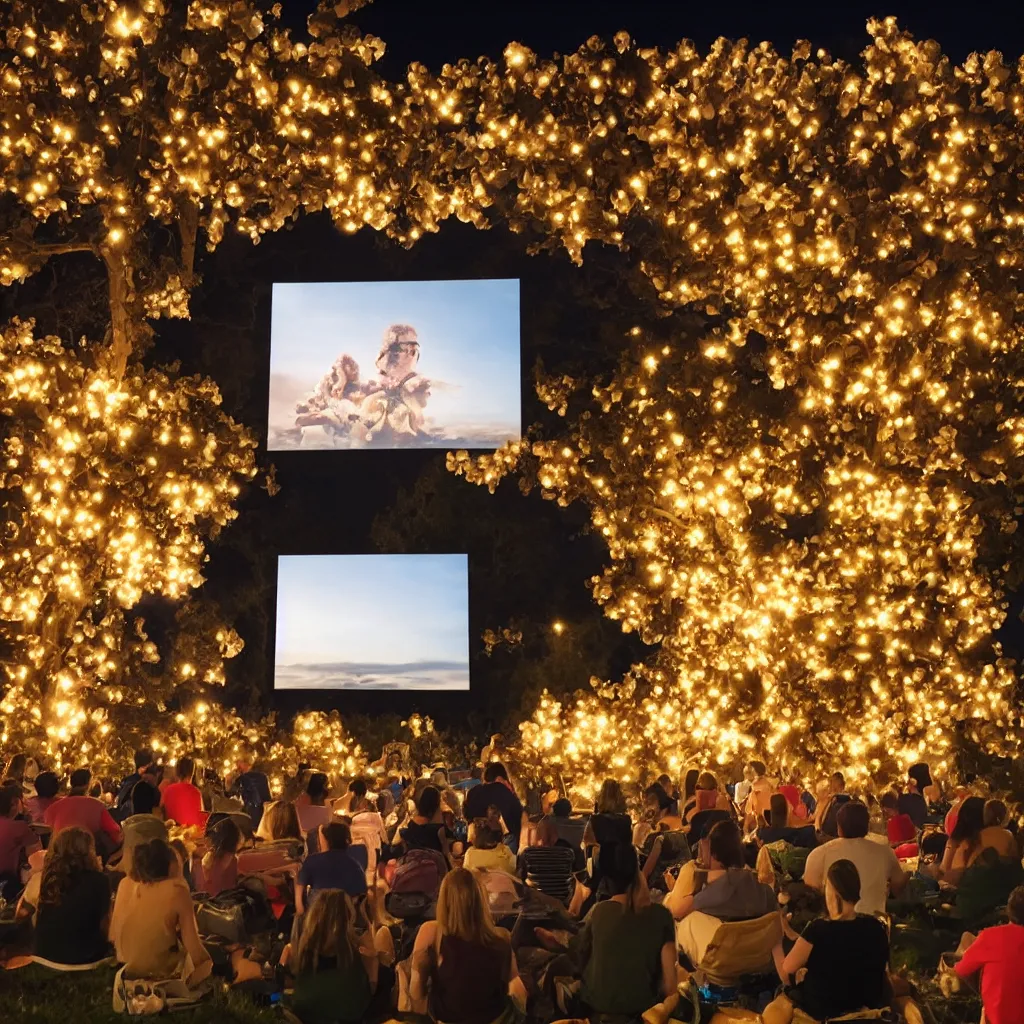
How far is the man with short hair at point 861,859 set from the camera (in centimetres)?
632

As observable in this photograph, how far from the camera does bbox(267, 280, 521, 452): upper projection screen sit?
20.8m

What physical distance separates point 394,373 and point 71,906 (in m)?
15.5

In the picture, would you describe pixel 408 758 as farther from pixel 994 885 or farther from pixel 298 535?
pixel 994 885

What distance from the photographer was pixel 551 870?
750 cm

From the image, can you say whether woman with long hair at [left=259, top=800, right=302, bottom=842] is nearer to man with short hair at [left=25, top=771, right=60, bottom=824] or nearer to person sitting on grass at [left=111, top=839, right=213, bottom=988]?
man with short hair at [left=25, top=771, right=60, bottom=824]

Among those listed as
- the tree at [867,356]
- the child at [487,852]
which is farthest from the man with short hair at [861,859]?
the tree at [867,356]

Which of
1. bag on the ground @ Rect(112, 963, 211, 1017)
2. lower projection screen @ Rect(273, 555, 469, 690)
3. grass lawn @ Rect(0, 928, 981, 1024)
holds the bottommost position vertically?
grass lawn @ Rect(0, 928, 981, 1024)

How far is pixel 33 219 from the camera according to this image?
40.3 ft

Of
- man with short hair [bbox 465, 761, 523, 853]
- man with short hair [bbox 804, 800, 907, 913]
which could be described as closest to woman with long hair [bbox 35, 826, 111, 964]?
man with short hair [bbox 804, 800, 907, 913]

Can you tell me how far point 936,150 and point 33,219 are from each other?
7.51m

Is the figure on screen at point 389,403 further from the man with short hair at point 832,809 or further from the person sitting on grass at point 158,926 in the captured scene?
the person sitting on grass at point 158,926

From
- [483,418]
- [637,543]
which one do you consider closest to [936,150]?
[637,543]

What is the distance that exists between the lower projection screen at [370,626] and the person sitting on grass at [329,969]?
15.3m

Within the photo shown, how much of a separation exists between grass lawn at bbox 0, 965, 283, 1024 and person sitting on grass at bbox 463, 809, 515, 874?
4.17ft
